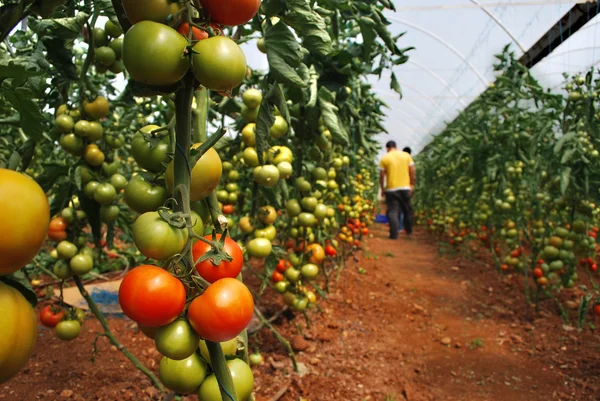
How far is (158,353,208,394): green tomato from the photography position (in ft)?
Answer: 2.33

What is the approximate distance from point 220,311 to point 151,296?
0.32 feet

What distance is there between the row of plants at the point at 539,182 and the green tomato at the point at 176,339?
258cm

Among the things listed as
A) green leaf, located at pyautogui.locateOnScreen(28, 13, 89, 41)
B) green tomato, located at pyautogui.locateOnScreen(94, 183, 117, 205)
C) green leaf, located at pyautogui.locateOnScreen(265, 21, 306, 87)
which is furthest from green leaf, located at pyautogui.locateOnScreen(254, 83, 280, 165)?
green tomato, located at pyautogui.locateOnScreen(94, 183, 117, 205)

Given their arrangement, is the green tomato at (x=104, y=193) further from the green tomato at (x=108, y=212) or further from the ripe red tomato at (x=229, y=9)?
the ripe red tomato at (x=229, y=9)

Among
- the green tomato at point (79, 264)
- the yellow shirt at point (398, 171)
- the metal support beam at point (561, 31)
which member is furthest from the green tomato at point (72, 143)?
the yellow shirt at point (398, 171)

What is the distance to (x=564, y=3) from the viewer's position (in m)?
4.49

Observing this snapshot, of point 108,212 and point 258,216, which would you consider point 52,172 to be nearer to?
point 108,212

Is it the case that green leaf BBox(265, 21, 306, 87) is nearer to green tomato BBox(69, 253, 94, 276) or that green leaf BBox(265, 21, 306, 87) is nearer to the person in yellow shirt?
green tomato BBox(69, 253, 94, 276)

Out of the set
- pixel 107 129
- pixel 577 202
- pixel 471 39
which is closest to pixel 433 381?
pixel 577 202

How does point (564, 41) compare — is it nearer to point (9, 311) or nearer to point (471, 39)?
point (471, 39)

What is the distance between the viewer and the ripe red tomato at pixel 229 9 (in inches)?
23.2

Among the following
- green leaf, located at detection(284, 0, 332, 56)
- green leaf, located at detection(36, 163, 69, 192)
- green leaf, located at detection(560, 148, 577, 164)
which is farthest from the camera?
green leaf, located at detection(560, 148, 577, 164)

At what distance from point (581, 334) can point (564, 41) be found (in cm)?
375

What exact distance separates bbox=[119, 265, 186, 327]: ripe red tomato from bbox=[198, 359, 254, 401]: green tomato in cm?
22
